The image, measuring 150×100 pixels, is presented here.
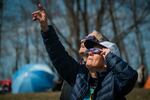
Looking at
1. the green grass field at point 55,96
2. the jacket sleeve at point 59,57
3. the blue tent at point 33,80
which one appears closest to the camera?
the jacket sleeve at point 59,57

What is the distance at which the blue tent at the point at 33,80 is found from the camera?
56.8ft

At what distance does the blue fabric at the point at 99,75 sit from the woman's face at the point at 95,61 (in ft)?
0.24

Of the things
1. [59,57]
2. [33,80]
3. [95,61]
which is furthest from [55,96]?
[95,61]

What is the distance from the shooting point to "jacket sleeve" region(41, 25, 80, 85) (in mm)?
4547

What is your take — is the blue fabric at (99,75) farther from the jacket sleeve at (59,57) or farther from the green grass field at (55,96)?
the green grass field at (55,96)

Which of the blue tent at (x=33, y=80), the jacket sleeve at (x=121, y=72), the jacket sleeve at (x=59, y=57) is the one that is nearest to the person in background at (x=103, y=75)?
the jacket sleeve at (x=121, y=72)

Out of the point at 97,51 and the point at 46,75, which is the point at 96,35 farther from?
the point at 46,75

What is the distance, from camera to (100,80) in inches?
159

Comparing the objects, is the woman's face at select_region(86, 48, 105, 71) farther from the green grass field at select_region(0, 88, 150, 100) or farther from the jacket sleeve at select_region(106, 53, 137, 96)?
the green grass field at select_region(0, 88, 150, 100)

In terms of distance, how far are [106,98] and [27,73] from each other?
13858 millimetres

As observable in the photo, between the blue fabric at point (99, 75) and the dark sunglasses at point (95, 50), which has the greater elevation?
the dark sunglasses at point (95, 50)

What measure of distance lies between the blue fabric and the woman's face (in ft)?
0.24

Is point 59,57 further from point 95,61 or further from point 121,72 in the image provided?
point 121,72

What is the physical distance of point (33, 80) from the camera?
1738 cm
